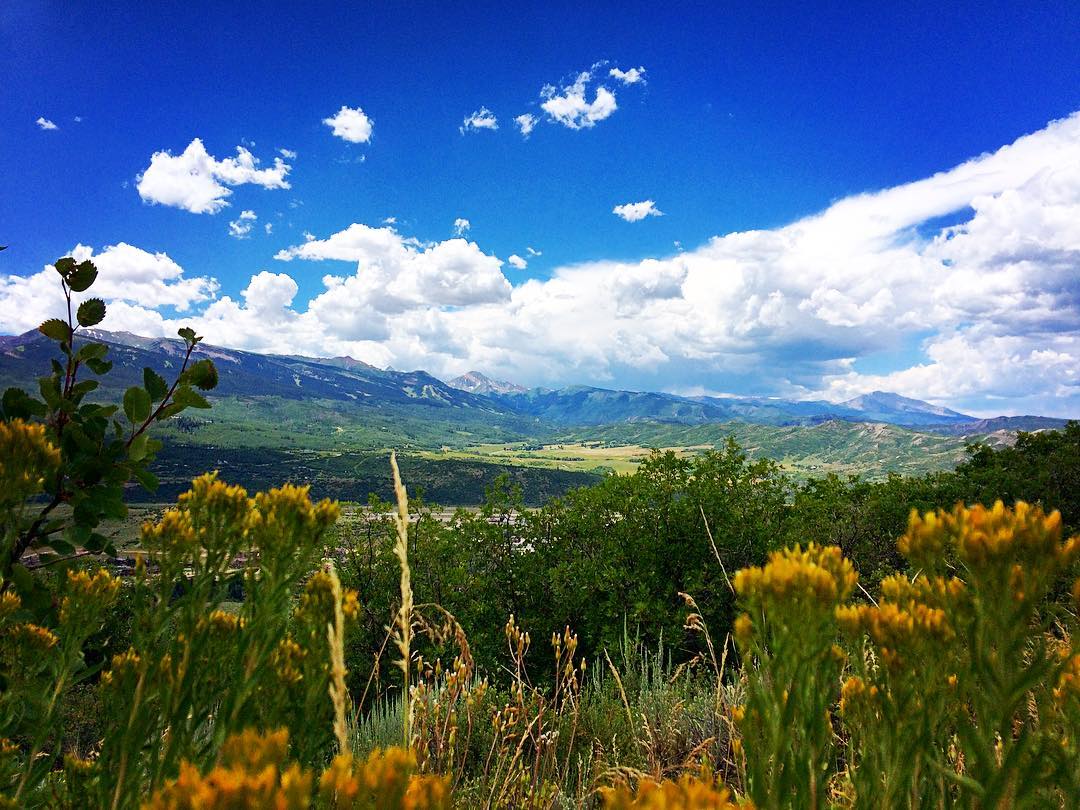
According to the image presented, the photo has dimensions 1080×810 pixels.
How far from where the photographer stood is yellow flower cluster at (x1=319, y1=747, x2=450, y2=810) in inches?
27.5

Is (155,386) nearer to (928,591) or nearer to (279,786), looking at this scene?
(279,786)

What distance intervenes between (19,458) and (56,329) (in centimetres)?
126

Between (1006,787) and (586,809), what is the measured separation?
9.15 feet

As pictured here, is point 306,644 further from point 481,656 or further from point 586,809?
point 481,656

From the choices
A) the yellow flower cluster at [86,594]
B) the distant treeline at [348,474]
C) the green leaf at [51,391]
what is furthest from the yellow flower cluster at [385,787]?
the distant treeline at [348,474]

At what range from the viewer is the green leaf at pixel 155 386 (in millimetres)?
2404

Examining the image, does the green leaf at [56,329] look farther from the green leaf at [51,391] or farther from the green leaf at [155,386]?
the green leaf at [155,386]

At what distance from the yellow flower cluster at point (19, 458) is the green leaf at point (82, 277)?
1216mm

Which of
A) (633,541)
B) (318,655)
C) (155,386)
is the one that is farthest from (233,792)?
(633,541)

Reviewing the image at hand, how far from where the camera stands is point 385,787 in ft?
2.32

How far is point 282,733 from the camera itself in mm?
823

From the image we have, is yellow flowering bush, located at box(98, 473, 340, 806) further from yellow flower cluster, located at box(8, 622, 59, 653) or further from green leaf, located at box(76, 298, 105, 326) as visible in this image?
green leaf, located at box(76, 298, 105, 326)

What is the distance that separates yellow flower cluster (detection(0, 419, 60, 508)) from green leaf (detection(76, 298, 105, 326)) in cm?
108

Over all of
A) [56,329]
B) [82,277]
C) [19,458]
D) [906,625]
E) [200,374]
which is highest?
[82,277]
